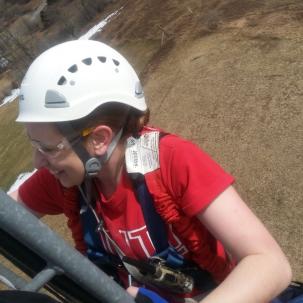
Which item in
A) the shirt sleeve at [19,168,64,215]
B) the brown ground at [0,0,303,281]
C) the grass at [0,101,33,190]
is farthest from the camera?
the grass at [0,101,33,190]

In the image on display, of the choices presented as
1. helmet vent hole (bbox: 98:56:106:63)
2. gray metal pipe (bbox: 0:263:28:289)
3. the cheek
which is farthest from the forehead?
gray metal pipe (bbox: 0:263:28:289)

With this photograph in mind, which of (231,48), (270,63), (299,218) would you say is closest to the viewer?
(299,218)

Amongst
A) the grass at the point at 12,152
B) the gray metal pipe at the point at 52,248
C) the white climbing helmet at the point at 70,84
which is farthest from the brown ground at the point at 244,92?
the grass at the point at 12,152

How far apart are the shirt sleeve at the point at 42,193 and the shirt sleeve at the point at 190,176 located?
69 cm

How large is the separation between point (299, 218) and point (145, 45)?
971 cm

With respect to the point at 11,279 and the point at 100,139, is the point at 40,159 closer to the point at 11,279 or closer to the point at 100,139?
the point at 100,139

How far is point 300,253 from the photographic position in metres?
4.85

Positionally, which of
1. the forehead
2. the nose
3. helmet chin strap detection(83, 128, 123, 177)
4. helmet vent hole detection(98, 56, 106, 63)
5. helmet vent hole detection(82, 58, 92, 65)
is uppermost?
helmet vent hole detection(82, 58, 92, 65)

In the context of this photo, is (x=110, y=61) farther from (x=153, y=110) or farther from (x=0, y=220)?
(x=153, y=110)

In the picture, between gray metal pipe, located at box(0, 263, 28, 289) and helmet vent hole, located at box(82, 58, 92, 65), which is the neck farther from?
gray metal pipe, located at box(0, 263, 28, 289)

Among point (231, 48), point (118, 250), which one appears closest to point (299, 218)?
point (118, 250)

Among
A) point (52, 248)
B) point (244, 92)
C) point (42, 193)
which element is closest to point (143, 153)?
point (42, 193)

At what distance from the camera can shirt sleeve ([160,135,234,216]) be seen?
6.28 ft

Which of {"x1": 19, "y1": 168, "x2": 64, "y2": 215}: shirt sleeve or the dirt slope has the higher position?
{"x1": 19, "y1": 168, "x2": 64, "y2": 215}: shirt sleeve
